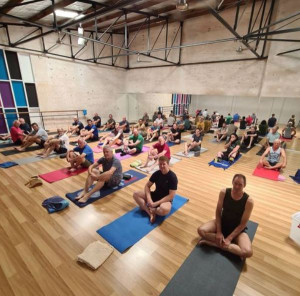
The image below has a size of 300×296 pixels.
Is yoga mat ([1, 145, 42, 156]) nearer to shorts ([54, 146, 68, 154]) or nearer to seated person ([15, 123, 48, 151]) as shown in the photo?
seated person ([15, 123, 48, 151])

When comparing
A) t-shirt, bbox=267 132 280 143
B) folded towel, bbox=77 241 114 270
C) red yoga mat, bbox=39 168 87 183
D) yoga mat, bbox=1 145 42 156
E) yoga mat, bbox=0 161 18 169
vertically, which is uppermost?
t-shirt, bbox=267 132 280 143

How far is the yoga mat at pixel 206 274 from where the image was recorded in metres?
1.78

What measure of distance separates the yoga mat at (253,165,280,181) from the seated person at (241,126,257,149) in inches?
92.5

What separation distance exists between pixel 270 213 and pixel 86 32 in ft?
36.6

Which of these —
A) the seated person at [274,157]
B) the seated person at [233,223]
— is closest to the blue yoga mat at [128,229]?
the seated person at [233,223]

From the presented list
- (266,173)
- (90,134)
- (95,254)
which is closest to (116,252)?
(95,254)

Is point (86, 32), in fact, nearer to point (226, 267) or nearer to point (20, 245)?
point (20, 245)

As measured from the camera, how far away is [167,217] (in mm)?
2887

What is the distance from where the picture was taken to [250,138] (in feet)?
22.7

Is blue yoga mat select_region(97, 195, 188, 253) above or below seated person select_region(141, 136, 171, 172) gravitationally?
below

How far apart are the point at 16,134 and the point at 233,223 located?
7.28m

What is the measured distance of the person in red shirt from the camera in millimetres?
6297

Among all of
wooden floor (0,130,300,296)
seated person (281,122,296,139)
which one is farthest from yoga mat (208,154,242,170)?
seated person (281,122,296,139)

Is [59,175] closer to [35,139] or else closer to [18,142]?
[35,139]
